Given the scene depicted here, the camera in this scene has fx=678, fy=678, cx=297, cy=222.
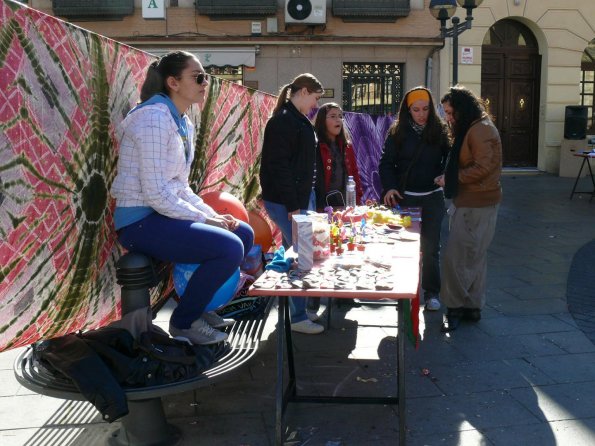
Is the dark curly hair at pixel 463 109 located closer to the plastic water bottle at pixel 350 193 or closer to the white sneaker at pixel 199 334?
the plastic water bottle at pixel 350 193

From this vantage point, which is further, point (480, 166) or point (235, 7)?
point (235, 7)

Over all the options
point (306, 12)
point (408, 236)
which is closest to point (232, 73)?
point (306, 12)

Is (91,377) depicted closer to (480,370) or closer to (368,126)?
(480,370)

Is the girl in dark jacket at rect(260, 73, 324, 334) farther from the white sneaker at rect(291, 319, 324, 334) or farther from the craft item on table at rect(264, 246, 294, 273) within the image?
the craft item on table at rect(264, 246, 294, 273)

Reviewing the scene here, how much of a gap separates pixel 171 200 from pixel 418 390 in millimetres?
1913

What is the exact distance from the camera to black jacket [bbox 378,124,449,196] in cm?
556

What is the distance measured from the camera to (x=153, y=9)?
53.6 feet

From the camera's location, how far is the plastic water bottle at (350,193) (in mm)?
5570

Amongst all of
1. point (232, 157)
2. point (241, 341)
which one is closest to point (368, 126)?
point (232, 157)

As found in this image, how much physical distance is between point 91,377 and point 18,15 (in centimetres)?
150

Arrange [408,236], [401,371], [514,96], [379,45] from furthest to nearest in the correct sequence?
[514,96] < [379,45] < [408,236] < [401,371]

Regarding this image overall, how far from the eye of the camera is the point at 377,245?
414cm

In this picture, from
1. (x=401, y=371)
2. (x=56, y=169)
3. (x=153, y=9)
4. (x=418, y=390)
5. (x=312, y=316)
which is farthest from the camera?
(x=153, y=9)

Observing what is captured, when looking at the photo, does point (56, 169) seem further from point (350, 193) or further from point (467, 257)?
Answer: point (467, 257)
